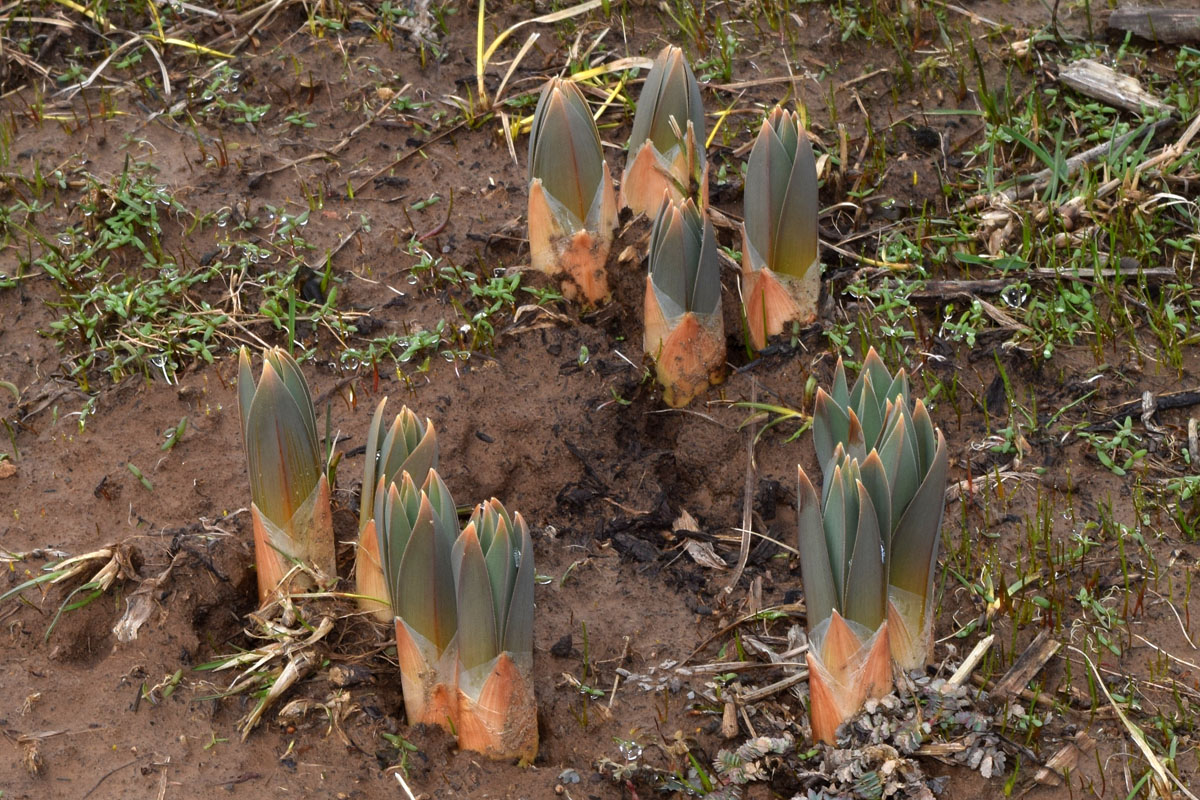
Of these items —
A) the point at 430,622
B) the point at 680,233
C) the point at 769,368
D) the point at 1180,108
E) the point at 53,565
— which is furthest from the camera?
the point at 1180,108

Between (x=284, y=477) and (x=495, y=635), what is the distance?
0.62 metres

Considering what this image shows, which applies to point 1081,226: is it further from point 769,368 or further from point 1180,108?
point 769,368

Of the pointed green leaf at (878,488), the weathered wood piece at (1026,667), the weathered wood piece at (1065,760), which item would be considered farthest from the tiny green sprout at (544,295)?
the weathered wood piece at (1065,760)

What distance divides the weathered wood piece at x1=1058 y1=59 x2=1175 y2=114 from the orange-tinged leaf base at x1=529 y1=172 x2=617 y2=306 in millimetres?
1808

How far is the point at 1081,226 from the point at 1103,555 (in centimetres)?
130

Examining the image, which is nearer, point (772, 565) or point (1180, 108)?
point (772, 565)

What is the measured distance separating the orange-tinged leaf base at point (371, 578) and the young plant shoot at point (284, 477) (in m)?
0.08

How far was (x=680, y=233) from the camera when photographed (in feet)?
9.82

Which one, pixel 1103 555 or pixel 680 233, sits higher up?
pixel 680 233

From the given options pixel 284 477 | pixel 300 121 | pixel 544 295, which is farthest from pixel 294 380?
pixel 300 121

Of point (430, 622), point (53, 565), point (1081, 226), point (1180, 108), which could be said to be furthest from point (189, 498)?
point (1180, 108)

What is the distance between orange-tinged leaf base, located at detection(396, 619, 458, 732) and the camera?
2404 mm

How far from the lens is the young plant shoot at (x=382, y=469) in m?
2.52

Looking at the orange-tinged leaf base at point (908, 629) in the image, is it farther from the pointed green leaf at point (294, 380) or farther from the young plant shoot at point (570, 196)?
the young plant shoot at point (570, 196)
